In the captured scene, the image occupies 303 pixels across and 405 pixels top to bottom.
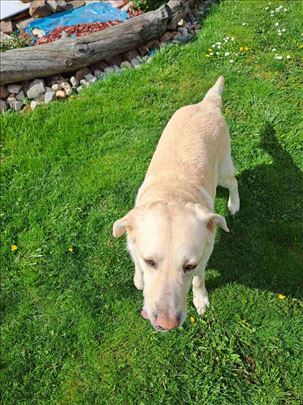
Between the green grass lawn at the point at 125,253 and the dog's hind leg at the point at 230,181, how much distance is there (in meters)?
0.13

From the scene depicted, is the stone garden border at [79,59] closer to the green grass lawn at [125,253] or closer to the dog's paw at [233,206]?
the green grass lawn at [125,253]

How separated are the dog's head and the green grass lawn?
3.90 feet

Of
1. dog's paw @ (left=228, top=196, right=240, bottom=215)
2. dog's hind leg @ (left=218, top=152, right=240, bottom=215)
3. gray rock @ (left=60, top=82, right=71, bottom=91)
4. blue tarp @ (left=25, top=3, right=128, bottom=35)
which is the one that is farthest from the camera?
blue tarp @ (left=25, top=3, right=128, bottom=35)

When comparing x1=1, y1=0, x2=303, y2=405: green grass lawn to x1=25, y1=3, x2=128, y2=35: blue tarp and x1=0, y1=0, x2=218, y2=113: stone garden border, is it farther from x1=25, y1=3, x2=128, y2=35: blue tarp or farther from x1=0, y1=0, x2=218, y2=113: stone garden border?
x1=25, y1=3, x2=128, y2=35: blue tarp

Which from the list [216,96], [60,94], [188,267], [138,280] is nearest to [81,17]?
[60,94]

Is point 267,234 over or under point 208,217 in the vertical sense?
under

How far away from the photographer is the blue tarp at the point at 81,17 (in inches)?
292

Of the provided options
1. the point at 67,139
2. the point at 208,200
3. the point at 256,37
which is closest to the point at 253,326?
the point at 208,200

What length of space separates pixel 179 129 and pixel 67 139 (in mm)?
2195

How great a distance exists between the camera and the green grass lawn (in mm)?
3820

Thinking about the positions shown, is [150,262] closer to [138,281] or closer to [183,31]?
[138,281]

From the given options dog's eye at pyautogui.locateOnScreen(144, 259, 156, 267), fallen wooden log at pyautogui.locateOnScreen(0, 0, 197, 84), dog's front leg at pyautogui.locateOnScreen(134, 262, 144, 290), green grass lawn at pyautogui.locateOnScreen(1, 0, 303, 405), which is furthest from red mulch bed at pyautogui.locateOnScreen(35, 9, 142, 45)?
dog's eye at pyautogui.locateOnScreen(144, 259, 156, 267)

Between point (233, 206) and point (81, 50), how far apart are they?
3472 millimetres

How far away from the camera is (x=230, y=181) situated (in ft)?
15.0
